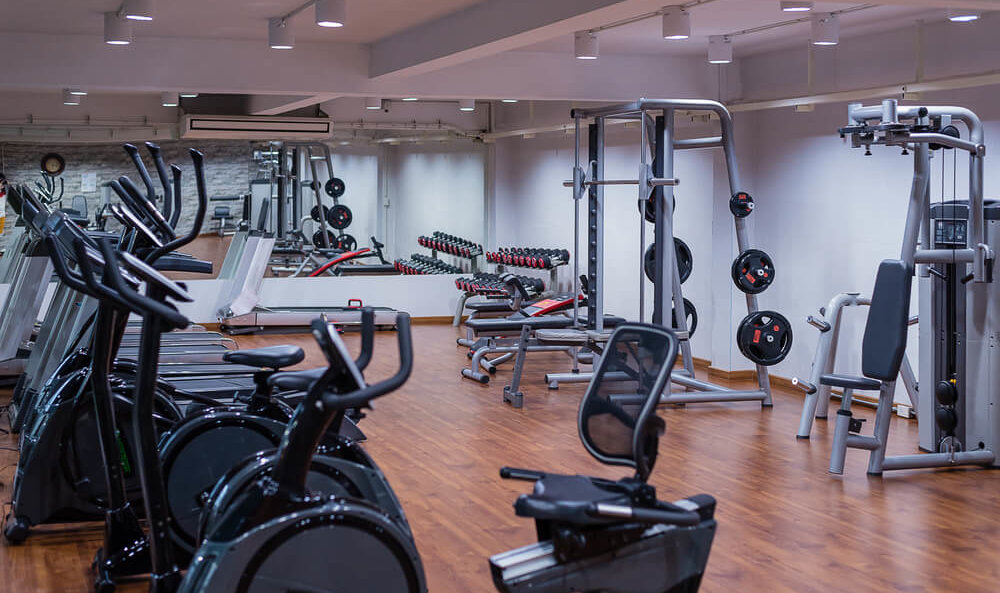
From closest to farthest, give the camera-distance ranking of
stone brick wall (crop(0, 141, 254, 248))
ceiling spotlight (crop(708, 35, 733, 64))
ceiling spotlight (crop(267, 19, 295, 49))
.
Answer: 1. ceiling spotlight (crop(267, 19, 295, 49))
2. ceiling spotlight (crop(708, 35, 733, 64))
3. stone brick wall (crop(0, 141, 254, 248))

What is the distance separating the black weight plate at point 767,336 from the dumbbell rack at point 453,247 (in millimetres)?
5076

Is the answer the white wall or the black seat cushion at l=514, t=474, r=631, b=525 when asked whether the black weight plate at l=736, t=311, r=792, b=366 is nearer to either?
the black seat cushion at l=514, t=474, r=631, b=525

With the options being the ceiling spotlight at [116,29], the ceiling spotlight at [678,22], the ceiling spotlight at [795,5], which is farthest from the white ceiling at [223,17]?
the ceiling spotlight at [795,5]

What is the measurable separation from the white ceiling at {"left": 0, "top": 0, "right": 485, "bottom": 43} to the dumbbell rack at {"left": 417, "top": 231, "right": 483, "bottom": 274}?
418 centimetres

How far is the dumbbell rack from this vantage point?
37.6ft

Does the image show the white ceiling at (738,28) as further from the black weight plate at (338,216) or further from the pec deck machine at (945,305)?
the black weight plate at (338,216)

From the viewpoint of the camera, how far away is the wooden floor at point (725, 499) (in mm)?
3797

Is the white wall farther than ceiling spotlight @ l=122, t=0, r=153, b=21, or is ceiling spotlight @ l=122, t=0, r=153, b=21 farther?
the white wall

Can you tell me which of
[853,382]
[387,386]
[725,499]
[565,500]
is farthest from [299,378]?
[853,382]

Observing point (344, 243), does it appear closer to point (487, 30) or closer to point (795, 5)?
point (487, 30)

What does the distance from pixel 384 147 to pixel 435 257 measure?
1323 millimetres

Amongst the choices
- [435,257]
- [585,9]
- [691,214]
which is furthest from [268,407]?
[435,257]

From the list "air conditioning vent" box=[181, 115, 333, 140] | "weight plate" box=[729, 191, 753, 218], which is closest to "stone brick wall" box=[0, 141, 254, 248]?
"air conditioning vent" box=[181, 115, 333, 140]

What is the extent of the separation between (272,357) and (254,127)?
7281 millimetres
